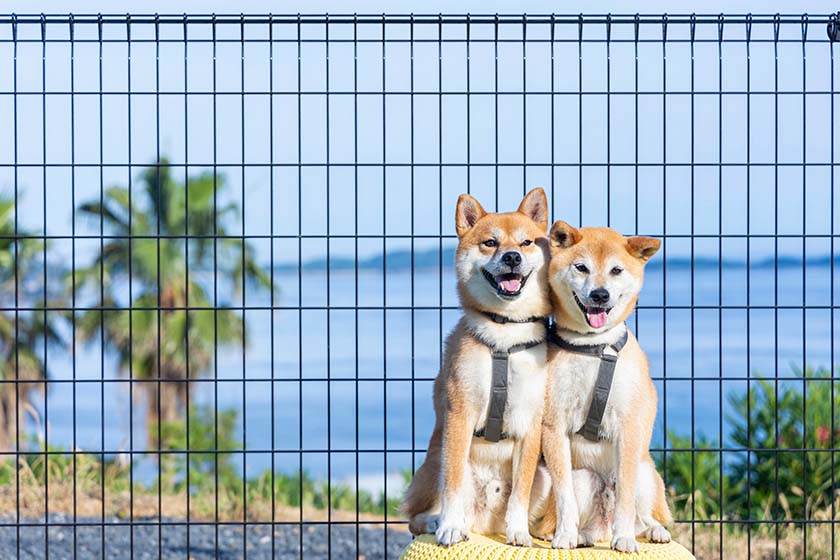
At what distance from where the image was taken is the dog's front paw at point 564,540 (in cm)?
402

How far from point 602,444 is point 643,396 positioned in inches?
9.0

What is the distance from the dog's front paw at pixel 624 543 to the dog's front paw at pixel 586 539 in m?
0.14

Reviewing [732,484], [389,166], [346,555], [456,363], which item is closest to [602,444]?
[456,363]

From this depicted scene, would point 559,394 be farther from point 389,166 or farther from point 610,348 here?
point 389,166

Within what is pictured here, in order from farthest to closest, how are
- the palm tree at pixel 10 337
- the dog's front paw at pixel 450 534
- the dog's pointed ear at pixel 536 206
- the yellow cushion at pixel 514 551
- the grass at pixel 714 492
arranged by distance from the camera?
1. the palm tree at pixel 10 337
2. the grass at pixel 714 492
3. the dog's pointed ear at pixel 536 206
4. the dog's front paw at pixel 450 534
5. the yellow cushion at pixel 514 551

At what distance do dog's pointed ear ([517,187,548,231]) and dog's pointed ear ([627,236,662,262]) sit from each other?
1.13ft

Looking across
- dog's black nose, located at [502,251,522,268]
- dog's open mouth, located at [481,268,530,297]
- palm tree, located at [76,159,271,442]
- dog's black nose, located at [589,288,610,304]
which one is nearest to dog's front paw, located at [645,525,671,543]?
dog's black nose, located at [589,288,610,304]

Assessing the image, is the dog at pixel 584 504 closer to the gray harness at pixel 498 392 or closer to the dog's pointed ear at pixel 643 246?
the gray harness at pixel 498 392

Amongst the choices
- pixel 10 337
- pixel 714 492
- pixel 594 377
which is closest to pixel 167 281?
pixel 10 337

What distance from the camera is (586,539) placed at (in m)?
4.19

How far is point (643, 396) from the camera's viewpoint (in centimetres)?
415

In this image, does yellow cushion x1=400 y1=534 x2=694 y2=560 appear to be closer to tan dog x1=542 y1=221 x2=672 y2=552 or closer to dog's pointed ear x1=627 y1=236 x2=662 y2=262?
tan dog x1=542 y1=221 x2=672 y2=552

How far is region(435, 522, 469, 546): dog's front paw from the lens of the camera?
408cm

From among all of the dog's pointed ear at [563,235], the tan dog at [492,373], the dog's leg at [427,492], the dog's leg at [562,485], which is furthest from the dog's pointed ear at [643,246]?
the dog's leg at [427,492]
